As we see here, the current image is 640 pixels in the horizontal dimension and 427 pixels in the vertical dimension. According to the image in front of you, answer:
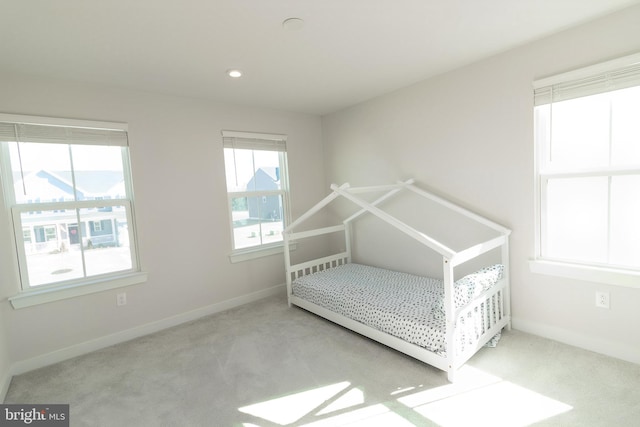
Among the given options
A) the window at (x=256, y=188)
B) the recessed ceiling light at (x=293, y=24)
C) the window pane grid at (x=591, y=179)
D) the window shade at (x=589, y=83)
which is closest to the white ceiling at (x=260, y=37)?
the recessed ceiling light at (x=293, y=24)

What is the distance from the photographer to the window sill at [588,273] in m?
1.94

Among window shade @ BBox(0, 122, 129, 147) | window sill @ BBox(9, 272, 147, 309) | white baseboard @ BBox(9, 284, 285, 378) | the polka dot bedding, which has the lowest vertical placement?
white baseboard @ BBox(9, 284, 285, 378)

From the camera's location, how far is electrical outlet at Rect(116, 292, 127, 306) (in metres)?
2.69

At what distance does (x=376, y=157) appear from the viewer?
3.44 meters

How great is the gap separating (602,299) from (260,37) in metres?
2.86

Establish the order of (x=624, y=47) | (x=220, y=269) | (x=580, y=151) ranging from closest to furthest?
(x=624, y=47), (x=580, y=151), (x=220, y=269)

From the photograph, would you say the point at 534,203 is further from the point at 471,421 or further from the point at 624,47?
the point at 471,421

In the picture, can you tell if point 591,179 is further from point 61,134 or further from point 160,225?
point 61,134

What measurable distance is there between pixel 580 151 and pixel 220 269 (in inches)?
131

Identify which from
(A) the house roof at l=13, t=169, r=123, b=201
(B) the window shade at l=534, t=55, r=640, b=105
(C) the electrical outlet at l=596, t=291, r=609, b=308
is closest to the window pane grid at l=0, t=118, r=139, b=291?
(A) the house roof at l=13, t=169, r=123, b=201

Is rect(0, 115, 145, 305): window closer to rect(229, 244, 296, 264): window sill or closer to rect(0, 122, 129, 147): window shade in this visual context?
rect(0, 122, 129, 147): window shade

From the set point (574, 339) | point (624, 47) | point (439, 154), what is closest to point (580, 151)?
point (624, 47)

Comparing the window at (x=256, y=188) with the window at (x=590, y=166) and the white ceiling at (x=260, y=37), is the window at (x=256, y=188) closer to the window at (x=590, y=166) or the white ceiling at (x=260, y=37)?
the white ceiling at (x=260, y=37)

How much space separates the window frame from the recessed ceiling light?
166 cm
